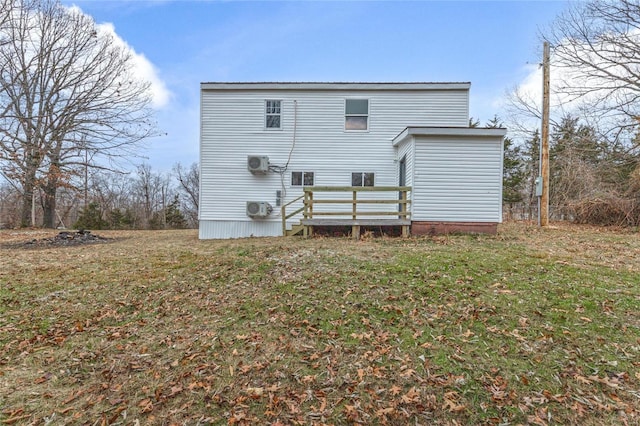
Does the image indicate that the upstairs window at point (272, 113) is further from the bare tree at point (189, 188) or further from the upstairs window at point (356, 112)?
the bare tree at point (189, 188)

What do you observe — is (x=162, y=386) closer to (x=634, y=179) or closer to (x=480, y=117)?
(x=634, y=179)

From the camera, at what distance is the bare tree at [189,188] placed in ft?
105

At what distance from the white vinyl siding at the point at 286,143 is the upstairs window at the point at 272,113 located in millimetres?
134

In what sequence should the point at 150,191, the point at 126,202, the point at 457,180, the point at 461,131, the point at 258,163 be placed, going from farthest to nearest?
the point at 150,191
the point at 126,202
the point at 258,163
the point at 457,180
the point at 461,131

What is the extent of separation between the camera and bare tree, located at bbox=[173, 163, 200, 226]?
105 ft

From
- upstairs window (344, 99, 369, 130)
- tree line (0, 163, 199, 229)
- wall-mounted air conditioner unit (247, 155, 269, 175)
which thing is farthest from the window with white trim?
tree line (0, 163, 199, 229)

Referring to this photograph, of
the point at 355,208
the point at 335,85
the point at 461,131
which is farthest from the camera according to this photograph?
the point at 335,85

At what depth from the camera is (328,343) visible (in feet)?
11.4

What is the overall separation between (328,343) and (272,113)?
983 centimetres

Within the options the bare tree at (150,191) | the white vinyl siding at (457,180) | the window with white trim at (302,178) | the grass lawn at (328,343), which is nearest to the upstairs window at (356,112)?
the window with white trim at (302,178)

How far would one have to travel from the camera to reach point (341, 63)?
14.5 m

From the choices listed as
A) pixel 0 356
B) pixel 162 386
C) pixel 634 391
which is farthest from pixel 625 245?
pixel 0 356

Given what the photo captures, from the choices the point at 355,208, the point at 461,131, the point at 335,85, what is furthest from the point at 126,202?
the point at 461,131

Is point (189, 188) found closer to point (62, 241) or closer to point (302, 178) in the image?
point (62, 241)
